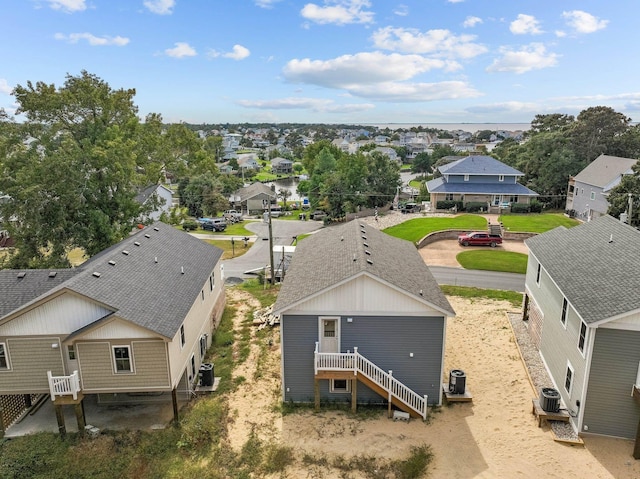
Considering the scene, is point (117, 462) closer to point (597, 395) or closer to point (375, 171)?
point (597, 395)

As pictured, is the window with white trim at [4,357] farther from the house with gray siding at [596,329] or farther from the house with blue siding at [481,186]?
the house with blue siding at [481,186]

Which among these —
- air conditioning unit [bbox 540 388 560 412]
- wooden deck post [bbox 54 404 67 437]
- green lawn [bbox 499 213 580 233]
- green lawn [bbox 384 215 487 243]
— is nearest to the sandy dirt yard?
air conditioning unit [bbox 540 388 560 412]

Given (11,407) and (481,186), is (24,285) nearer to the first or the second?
(11,407)

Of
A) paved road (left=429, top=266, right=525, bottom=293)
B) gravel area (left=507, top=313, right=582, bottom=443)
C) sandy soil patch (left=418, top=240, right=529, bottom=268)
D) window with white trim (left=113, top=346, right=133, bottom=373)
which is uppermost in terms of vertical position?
window with white trim (left=113, top=346, right=133, bottom=373)

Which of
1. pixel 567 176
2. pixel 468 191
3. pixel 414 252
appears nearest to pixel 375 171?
pixel 468 191

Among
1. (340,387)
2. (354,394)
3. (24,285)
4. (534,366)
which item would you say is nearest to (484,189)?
(534,366)

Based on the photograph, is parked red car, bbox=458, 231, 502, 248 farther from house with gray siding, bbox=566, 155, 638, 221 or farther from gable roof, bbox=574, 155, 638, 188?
gable roof, bbox=574, 155, 638, 188
